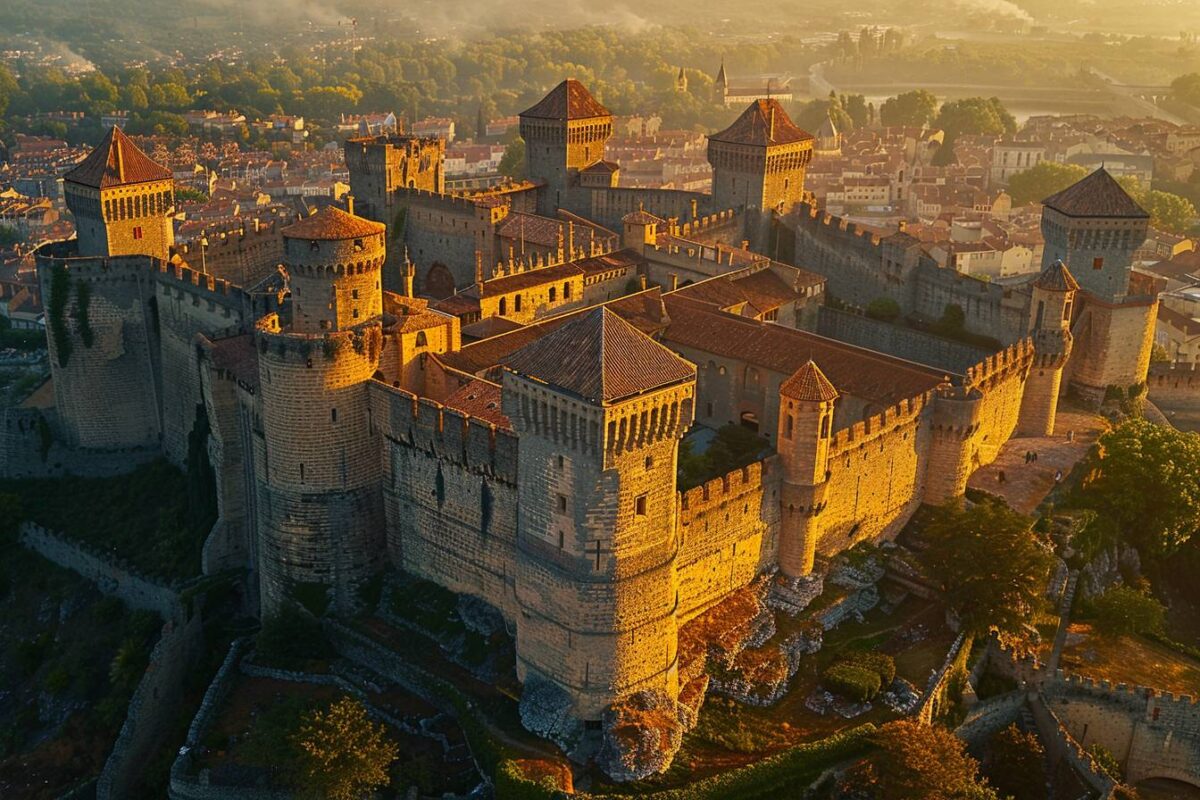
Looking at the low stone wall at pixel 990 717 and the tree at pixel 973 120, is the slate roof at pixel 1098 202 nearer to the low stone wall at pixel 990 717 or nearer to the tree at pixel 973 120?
the low stone wall at pixel 990 717

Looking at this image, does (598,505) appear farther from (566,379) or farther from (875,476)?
(875,476)

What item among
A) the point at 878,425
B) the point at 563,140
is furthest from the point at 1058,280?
the point at 563,140

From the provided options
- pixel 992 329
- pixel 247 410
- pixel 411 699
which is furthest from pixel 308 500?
pixel 992 329

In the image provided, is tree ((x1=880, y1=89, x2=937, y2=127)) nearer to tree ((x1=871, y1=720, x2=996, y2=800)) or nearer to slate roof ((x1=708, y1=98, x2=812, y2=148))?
slate roof ((x1=708, y1=98, x2=812, y2=148))

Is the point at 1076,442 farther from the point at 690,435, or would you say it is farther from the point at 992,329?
the point at 690,435

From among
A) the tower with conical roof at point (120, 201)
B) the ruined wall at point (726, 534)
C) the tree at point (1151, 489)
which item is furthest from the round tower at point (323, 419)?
the tree at point (1151, 489)

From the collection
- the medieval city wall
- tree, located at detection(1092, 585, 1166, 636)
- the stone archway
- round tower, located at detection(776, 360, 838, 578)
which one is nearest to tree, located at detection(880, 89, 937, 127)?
the stone archway
